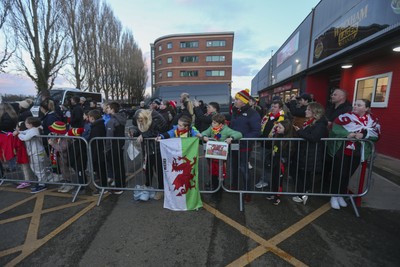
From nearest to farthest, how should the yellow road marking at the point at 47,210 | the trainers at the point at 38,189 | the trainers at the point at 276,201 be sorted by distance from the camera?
1. the yellow road marking at the point at 47,210
2. the trainers at the point at 276,201
3. the trainers at the point at 38,189

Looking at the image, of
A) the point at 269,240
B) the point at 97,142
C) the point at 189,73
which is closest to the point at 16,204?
the point at 97,142

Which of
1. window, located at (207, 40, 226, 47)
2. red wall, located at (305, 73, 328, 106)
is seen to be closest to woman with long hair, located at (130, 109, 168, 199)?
red wall, located at (305, 73, 328, 106)

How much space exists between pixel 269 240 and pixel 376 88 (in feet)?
24.7

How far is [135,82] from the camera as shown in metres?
40.3

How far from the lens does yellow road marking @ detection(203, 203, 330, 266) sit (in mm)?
2445

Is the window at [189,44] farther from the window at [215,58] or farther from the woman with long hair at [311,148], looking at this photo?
the woman with long hair at [311,148]

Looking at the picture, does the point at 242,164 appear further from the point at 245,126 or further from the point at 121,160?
the point at 121,160

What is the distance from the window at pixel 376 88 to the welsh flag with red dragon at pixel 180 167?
7002 millimetres

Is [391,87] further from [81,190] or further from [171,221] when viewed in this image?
[81,190]

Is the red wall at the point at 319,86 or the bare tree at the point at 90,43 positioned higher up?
the bare tree at the point at 90,43

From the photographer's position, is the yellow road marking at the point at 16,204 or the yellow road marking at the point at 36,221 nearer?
the yellow road marking at the point at 36,221

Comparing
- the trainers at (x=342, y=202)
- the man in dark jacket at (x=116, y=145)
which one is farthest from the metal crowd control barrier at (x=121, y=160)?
the trainers at (x=342, y=202)

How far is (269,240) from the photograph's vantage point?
279 centimetres

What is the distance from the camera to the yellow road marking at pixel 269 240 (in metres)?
2.45
